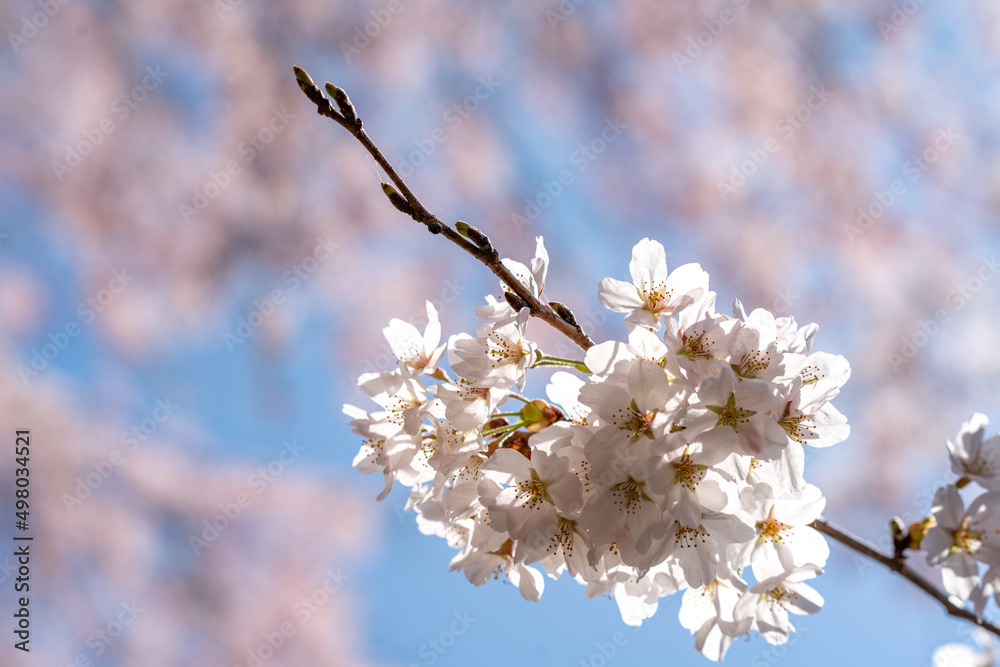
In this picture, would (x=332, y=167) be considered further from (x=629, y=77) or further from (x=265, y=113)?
(x=629, y=77)

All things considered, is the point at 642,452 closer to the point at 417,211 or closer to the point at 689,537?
the point at 689,537

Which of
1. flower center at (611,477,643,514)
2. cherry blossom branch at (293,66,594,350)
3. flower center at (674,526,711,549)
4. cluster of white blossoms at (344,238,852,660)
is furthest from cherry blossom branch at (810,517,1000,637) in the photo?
cherry blossom branch at (293,66,594,350)

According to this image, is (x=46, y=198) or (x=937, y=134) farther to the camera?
(x=46, y=198)

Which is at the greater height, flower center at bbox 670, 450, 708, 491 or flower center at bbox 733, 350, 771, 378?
flower center at bbox 733, 350, 771, 378

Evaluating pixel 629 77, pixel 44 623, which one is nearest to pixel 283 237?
pixel 629 77

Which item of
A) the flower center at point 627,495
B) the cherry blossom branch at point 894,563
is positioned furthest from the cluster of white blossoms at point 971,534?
the flower center at point 627,495

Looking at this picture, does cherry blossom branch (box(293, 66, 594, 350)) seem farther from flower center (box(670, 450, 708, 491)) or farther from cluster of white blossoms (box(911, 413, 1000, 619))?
cluster of white blossoms (box(911, 413, 1000, 619))
